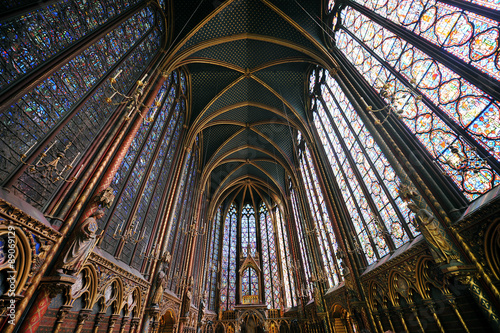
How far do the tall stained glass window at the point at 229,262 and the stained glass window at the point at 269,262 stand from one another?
291cm

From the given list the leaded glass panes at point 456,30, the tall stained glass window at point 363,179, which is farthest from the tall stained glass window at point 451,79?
the tall stained glass window at point 363,179

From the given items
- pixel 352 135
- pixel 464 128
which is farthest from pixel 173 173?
pixel 464 128

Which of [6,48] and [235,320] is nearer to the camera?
[6,48]

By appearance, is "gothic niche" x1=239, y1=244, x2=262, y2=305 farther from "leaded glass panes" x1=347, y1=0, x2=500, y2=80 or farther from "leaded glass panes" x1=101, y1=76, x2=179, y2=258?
"leaded glass panes" x1=347, y1=0, x2=500, y2=80

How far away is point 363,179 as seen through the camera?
8852 millimetres

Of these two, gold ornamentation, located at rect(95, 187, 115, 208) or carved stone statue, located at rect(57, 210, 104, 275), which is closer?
carved stone statue, located at rect(57, 210, 104, 275)

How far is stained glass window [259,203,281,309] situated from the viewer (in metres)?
19.7

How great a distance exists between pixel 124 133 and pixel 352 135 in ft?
29.0

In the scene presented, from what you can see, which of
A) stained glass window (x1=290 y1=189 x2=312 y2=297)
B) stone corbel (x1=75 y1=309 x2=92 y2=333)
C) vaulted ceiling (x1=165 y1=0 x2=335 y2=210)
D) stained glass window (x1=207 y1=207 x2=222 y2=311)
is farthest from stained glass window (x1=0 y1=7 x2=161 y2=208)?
stained glass window (x1=207 y1=207 x2=222 y2=311)

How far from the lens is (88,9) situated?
6.43 meters

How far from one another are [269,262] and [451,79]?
20184mm

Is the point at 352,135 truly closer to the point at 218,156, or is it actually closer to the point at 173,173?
the point at 173,173

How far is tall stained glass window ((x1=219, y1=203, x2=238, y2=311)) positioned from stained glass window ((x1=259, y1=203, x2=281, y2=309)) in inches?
115

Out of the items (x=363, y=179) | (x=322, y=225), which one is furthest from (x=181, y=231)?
(x=363, y=179)
